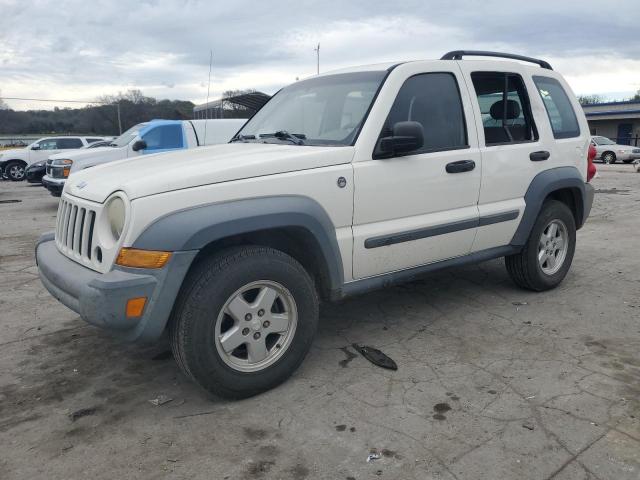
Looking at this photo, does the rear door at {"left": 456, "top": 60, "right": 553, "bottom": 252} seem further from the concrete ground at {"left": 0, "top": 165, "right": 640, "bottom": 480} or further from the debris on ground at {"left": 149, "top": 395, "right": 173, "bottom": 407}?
the debris on ground at {"left": 149, "top": 395, "right": 173, "bottom": 407}

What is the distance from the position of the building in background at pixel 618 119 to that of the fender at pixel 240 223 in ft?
138

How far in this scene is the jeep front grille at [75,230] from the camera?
10.0 feet

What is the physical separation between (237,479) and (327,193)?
1.62 meters

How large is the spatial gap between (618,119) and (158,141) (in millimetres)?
40623

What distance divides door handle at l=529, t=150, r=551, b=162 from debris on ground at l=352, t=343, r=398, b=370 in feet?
6.68

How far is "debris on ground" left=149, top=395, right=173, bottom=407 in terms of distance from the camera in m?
3.10

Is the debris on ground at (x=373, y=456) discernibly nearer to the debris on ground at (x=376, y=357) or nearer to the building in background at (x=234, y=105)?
the debris on ground at (x=376, y=357)

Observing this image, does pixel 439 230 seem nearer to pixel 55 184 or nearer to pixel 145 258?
pixel 145 258

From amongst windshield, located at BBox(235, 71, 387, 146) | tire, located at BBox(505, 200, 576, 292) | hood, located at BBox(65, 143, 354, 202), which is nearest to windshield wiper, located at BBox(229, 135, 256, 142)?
windshield, located at BBox(235, 71, 387, 146)

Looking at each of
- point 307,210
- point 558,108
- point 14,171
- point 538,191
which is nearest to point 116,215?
point 307,210

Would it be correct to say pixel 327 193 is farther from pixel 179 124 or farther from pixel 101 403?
pixel 179 124

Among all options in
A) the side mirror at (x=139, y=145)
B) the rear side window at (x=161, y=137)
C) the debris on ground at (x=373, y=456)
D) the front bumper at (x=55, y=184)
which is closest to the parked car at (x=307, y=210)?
the debris on ground at (x=373, y=456)

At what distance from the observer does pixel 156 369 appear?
354 cm

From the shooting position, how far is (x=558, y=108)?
15.8 feet
